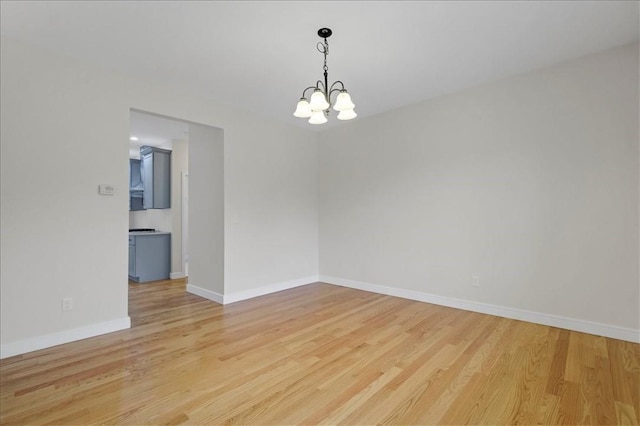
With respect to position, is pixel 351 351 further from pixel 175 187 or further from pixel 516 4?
pixel 175 187

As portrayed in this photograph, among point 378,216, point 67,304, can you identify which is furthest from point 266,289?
point 67,304

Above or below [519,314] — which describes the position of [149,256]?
above

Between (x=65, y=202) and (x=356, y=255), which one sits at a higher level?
(x=65, y=202)

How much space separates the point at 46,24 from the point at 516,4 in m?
3.63

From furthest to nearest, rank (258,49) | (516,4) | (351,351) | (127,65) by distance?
A: (127,65) → (258,49) → (351,351) → (516,4)

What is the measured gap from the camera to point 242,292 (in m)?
4.45

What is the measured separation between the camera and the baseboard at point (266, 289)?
14.1 ft

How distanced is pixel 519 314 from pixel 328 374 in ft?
7.92

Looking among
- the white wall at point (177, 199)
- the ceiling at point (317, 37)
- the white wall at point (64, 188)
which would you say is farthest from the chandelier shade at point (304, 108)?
the white wall at point (177, 199)

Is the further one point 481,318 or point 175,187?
point 175,187

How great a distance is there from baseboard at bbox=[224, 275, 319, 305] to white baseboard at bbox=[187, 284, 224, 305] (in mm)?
111

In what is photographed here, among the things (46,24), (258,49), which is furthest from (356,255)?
(46,24)

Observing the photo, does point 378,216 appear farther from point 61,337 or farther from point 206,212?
point 61,337

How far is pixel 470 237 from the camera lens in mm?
3881
